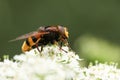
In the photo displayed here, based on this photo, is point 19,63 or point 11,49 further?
point 11,49

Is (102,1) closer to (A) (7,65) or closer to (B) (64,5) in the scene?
(B) (64,5)

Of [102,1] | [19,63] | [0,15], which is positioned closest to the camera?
[19,63]

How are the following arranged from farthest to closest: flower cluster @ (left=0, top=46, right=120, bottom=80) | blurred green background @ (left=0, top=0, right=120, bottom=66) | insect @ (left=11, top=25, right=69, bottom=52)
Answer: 1. blurred green background @ (left=0, top=0, right=120, bottom=66)
2. insect @ (left=11, top=25, right=69, bottom=52)
3. flower cluster @ (left=0, top=46, right=120, bottom=80)

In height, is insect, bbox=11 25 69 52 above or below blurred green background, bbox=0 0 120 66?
below

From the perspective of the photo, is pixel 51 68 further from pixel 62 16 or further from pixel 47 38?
pixel 62 16

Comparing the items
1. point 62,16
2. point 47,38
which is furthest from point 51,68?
point 62,16

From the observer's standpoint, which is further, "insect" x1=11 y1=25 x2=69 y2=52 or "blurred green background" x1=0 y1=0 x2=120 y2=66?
"blurred green background" x1=0 y1=0 x2=120 y2=66

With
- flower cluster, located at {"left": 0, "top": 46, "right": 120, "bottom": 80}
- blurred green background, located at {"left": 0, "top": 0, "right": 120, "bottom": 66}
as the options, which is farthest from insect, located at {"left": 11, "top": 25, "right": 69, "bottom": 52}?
blurred green background, located at {"left": 0, "top": 0, "right": 120, "bottom": 66}

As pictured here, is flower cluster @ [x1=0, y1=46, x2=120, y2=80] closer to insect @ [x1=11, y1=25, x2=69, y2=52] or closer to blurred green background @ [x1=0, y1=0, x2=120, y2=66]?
insect @ [x1=11, y1=25, x2=69, y2=52]

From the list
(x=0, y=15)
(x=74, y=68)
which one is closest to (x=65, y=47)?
(x=74, y=68)
